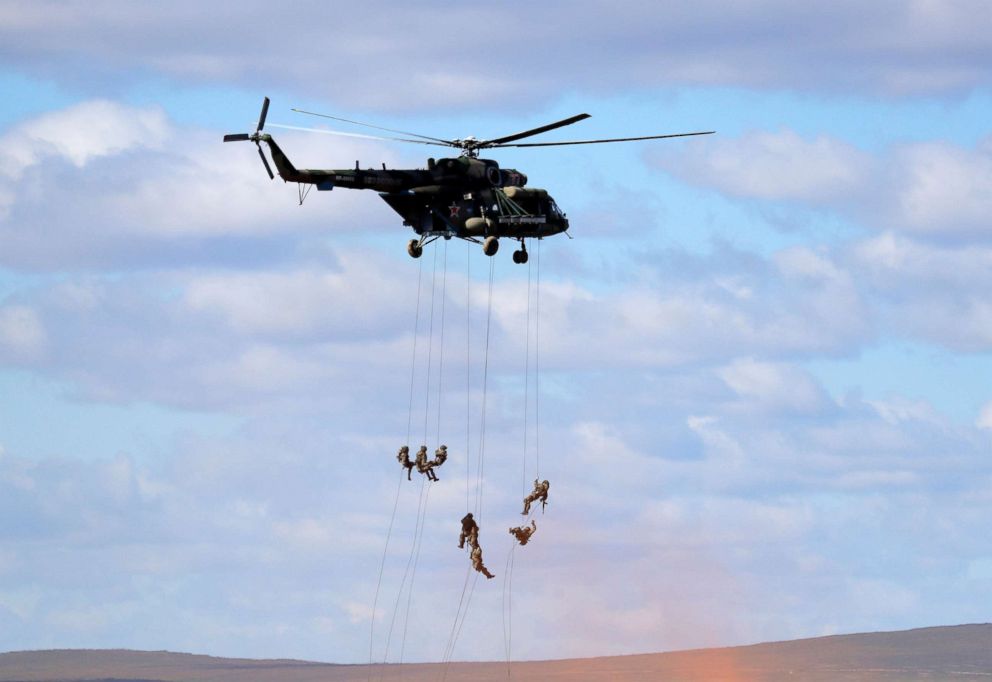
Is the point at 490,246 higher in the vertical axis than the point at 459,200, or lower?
lower

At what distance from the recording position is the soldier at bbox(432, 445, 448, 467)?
77188 millimetres

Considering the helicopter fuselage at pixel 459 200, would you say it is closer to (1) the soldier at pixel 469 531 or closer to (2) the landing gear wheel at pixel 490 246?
(2) the landing gear wheel at pixel 490 246

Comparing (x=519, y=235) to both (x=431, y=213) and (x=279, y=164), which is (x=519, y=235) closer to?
(x=431, y=213)

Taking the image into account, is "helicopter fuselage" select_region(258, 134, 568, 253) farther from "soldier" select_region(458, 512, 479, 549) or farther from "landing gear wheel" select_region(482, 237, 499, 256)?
"soldier" select_region(458, 512, 479, 549)

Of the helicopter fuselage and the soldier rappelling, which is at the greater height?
the helicopter fuselage

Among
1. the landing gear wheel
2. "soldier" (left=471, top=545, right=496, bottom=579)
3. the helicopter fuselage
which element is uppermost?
the helicopter fuselage

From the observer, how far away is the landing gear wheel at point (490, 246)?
75875 millimetres

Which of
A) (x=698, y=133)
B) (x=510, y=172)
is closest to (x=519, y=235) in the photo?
(x=510, y=172)

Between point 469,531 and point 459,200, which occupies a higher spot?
point 459,200

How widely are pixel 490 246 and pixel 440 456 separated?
820cm

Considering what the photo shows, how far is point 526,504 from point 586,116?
602 inches

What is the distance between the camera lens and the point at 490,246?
249ft

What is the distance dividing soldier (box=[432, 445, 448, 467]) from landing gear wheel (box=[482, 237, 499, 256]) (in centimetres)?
752

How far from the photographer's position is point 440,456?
7744 cm
